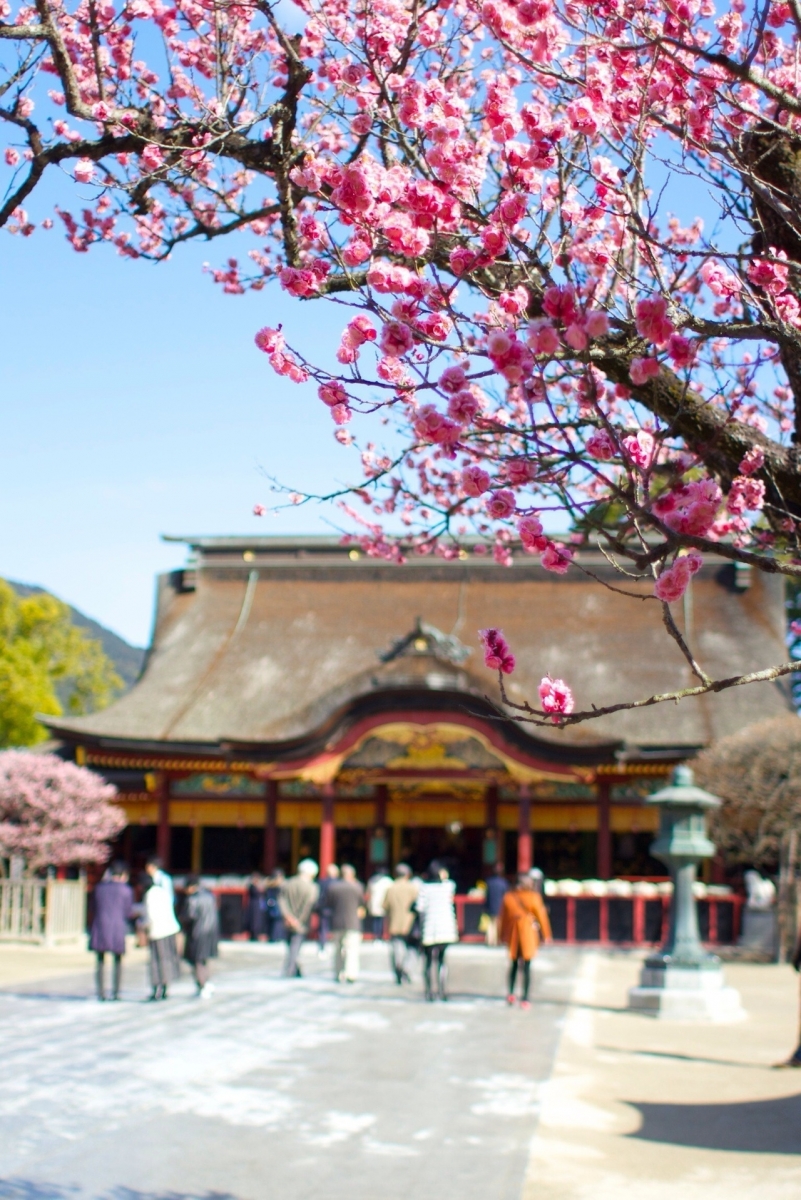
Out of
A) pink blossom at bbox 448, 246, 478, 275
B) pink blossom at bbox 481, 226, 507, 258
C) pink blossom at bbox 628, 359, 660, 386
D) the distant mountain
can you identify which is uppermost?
the distant mountain

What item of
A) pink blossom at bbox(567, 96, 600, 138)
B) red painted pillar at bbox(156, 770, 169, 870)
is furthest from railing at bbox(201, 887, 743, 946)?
pink blossom at bbox(567, 96, 600, 138)

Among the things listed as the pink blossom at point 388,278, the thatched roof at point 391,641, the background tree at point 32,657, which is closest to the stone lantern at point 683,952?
the thatched roof at point 391,641

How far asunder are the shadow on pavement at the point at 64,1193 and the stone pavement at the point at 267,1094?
15mm

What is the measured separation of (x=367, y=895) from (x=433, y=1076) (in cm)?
1432

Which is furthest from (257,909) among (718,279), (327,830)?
(718,279)

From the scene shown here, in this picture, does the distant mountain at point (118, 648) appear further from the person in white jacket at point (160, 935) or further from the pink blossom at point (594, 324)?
the pink blossom at point (594, 324)

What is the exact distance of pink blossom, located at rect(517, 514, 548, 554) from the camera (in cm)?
482

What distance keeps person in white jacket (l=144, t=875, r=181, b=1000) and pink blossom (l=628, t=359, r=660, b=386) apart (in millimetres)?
10978

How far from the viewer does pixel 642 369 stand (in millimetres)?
4367

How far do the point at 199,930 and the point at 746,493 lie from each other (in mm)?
10650

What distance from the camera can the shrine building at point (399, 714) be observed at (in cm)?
2430

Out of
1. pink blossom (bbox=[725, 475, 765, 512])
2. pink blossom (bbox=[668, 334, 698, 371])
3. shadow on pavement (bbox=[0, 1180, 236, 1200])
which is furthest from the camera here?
shadow on pavement (bbox=[0, 1180, 236, 1200])

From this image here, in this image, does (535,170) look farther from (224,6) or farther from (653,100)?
(224,6)

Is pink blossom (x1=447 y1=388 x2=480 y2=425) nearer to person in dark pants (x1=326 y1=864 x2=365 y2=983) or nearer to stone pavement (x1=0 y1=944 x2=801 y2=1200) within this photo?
stone pavement (x1=0 y1=944 x2=801 y2=1200)
